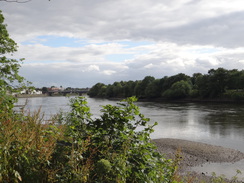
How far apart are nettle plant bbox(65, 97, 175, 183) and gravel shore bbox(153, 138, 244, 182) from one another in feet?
44.8

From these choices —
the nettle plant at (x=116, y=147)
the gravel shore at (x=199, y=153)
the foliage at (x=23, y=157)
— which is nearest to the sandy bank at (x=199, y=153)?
the gravel shore at (x=199, y=153)

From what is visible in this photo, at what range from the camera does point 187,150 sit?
23.4 metres

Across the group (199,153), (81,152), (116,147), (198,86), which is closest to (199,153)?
(199,153)

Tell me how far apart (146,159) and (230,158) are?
18734mm

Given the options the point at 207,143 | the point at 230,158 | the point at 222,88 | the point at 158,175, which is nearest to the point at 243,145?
the point at 207,143

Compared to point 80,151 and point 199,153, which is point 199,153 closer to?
point 199,153

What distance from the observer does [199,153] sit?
22344mm

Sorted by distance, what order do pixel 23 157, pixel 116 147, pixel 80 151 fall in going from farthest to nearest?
pixel 116 147
pixel 80 151
pixel 23 157

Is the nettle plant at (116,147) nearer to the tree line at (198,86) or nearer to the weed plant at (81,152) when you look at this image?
the weed plant at (81,152)

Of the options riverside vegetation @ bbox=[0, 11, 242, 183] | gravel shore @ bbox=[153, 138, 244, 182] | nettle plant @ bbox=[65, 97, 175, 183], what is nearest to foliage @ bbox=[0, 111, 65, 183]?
riverside vegetation @ bbox=[0, 11, 242, 183]

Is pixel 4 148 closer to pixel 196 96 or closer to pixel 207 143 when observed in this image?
pixel 207 143

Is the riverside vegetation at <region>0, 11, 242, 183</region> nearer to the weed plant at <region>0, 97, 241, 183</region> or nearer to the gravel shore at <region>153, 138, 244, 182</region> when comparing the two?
the weed plant at <region>0, 97, 241, 183</region>

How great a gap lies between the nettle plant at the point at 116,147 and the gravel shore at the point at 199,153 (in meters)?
13.6

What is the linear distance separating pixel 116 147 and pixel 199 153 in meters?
19.2
